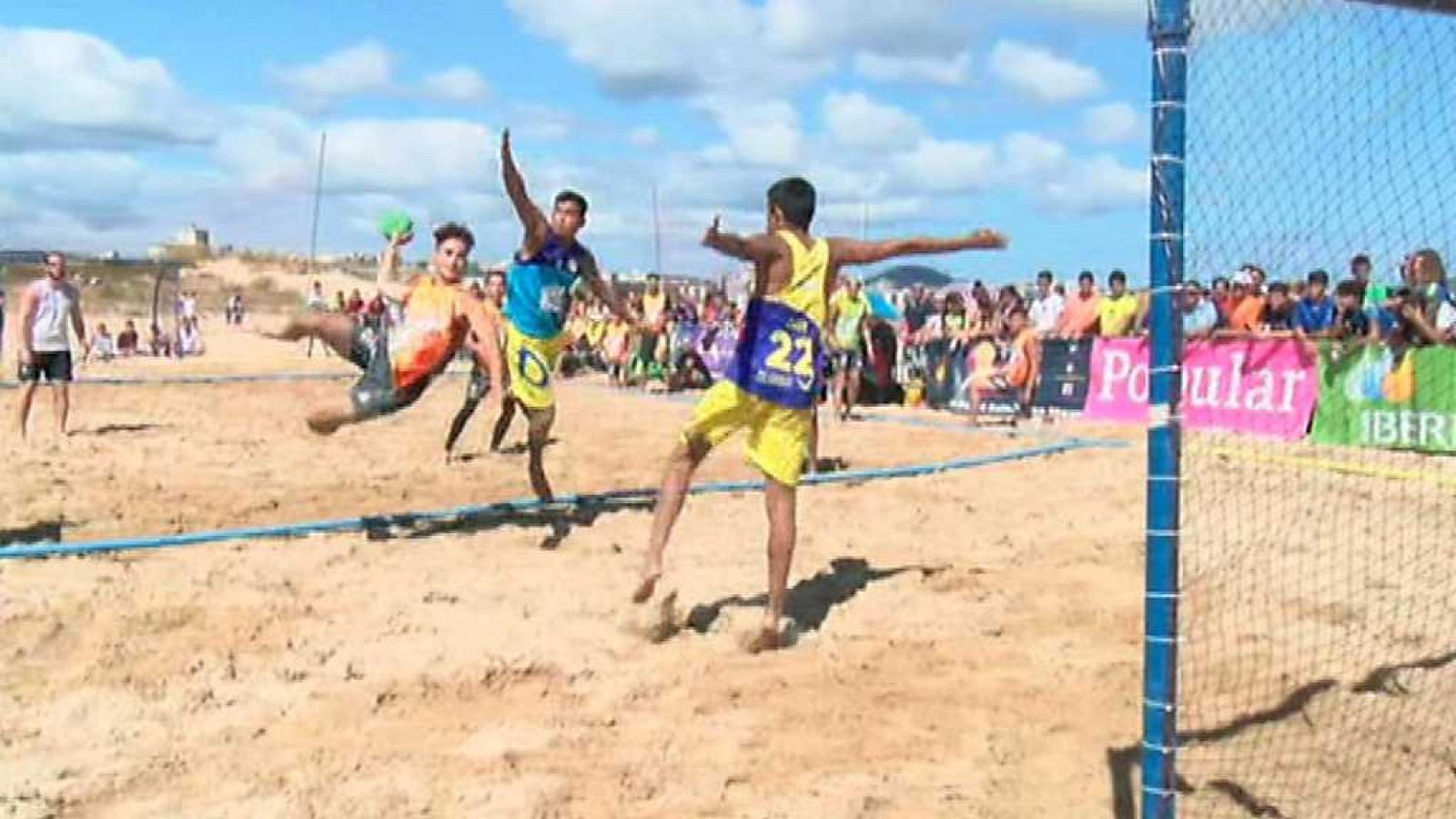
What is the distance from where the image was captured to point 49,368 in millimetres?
12836

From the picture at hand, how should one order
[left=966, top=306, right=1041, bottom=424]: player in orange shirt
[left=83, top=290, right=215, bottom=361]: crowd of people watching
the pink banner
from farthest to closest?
[left=83, top=290, right=215, bottom=361]: crowd of people watching → [left=966, top=306, right=1041, bottom=424]: player in orange shirt → the pink banner

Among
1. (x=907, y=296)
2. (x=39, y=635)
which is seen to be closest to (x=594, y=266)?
(x=39, y=635)

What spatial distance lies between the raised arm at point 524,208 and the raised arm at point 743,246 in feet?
4.82

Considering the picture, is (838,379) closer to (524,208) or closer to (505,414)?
(505,414)

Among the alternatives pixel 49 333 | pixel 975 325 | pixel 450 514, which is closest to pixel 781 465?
pixel 450 514

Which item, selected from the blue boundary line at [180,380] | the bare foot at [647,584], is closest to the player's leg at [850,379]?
the blue boundary line at [180,380]

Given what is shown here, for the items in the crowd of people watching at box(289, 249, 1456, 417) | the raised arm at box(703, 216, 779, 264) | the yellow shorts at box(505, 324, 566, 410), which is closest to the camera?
the raised arm at box(703, 216, 779, 264)

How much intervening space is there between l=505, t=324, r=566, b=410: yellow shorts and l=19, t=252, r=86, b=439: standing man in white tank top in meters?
6.16

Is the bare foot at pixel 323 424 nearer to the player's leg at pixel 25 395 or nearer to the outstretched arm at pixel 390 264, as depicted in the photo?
the outstretched arm at pixel 390 264

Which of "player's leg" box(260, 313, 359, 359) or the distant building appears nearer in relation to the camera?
"player's leg" box(260, 313, 359, 359)

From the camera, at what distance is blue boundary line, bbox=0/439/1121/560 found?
23.7 ft

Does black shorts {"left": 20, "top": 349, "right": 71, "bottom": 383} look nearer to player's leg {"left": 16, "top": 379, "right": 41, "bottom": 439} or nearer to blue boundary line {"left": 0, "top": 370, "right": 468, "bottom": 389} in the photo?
player's leg {"left": 16, "top": 379, "right": 41, "bottom": 439}

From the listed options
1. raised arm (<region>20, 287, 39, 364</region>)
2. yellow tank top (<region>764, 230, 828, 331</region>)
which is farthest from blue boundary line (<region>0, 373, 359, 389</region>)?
yellow tank top (<region>764, 230, 828, 331</region>)

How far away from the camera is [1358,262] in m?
6.19
